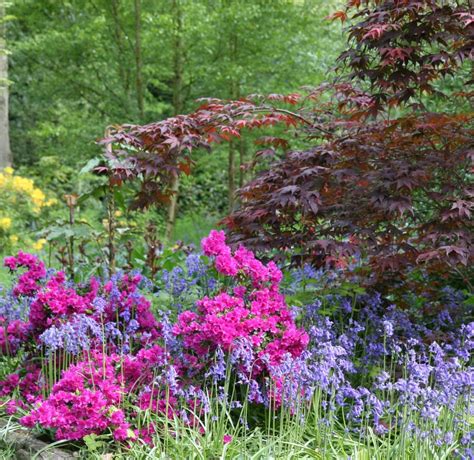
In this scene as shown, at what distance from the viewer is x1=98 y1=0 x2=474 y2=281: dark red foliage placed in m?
3.45

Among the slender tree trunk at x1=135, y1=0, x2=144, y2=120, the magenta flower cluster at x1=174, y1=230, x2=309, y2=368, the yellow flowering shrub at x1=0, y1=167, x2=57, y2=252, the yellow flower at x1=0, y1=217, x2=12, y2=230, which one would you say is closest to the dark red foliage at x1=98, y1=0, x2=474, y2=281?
the magenta flower cluster at x1=174, y1=230, x2=309, y2=368

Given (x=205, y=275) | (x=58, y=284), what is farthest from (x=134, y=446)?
(x=205, y=275)

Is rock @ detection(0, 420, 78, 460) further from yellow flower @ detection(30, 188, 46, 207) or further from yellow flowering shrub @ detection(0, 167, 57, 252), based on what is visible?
yellow flower @ detection(30, 188, 46, 207)

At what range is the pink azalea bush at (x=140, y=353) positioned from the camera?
287cm

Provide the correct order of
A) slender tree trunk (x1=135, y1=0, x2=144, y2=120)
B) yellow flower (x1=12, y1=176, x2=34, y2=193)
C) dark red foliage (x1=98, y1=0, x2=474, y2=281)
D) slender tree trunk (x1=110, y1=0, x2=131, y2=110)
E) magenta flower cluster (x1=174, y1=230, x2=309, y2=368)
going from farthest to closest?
slender tree trunk (x1=110, y1=0, x2=131, y2=110) < slender tree trunk (x1=135, y1=0, x2=144, y2=120) < yellow flower (x1=12, y1=176, x2=34, y2=193) < dark red foliage (x1=98, y1=0, x2=474, y2=281) < magenta flower cluster (x1=174, y1=230, x2=309, y2=368)

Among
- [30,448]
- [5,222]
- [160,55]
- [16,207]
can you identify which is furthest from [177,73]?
[30,448]

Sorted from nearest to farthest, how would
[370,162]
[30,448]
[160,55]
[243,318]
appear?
[30,448]
[243,318]
[370,162]
[160,55]

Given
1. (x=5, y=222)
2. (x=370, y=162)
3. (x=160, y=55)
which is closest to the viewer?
(x=370, y=162)

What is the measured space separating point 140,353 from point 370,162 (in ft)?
5.62

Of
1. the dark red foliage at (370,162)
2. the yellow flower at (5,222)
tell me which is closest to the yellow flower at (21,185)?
the yellow flower at (5,222)

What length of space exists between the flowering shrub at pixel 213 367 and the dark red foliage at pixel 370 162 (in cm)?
41

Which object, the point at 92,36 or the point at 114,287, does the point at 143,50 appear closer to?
the point at 92,36

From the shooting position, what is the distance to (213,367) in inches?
116

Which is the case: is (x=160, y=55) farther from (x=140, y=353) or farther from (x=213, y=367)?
(x=213, y=367)
